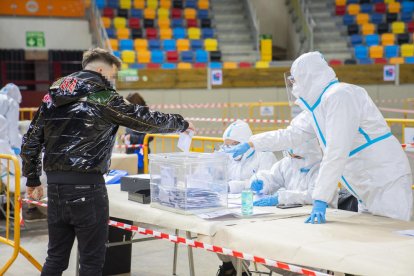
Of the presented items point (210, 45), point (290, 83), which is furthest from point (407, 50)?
point (290, 83)

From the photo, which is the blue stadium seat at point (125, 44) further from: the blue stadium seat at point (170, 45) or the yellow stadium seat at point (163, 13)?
the yellow stadium seat at point (163, 13)

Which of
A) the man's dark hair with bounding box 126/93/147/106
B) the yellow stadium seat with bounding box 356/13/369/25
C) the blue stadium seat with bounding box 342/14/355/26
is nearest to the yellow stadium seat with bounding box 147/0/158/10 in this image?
the blue stadium seat with bounding box 342/14/355/26

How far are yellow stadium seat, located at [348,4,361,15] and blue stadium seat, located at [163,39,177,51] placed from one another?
212 inches

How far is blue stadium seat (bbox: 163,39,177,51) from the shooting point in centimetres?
1720

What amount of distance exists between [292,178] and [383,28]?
48.7ft

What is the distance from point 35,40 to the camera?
52.0 ft

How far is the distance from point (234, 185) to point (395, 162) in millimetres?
1419

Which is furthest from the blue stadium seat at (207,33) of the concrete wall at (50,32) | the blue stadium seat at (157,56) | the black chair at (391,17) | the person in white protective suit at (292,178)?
the person in white protective suit at (292,178)

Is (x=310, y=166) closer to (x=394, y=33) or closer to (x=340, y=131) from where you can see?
(x=340, y=131)

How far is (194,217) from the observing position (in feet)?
12.8

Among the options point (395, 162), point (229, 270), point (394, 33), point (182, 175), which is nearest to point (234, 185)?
point (229, 270)

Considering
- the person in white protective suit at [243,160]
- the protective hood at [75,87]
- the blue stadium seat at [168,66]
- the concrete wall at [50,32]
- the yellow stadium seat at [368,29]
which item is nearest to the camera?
the protective hood at [75,87]

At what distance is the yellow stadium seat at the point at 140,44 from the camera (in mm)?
16781

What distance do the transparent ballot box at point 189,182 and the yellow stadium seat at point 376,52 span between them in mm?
13979
